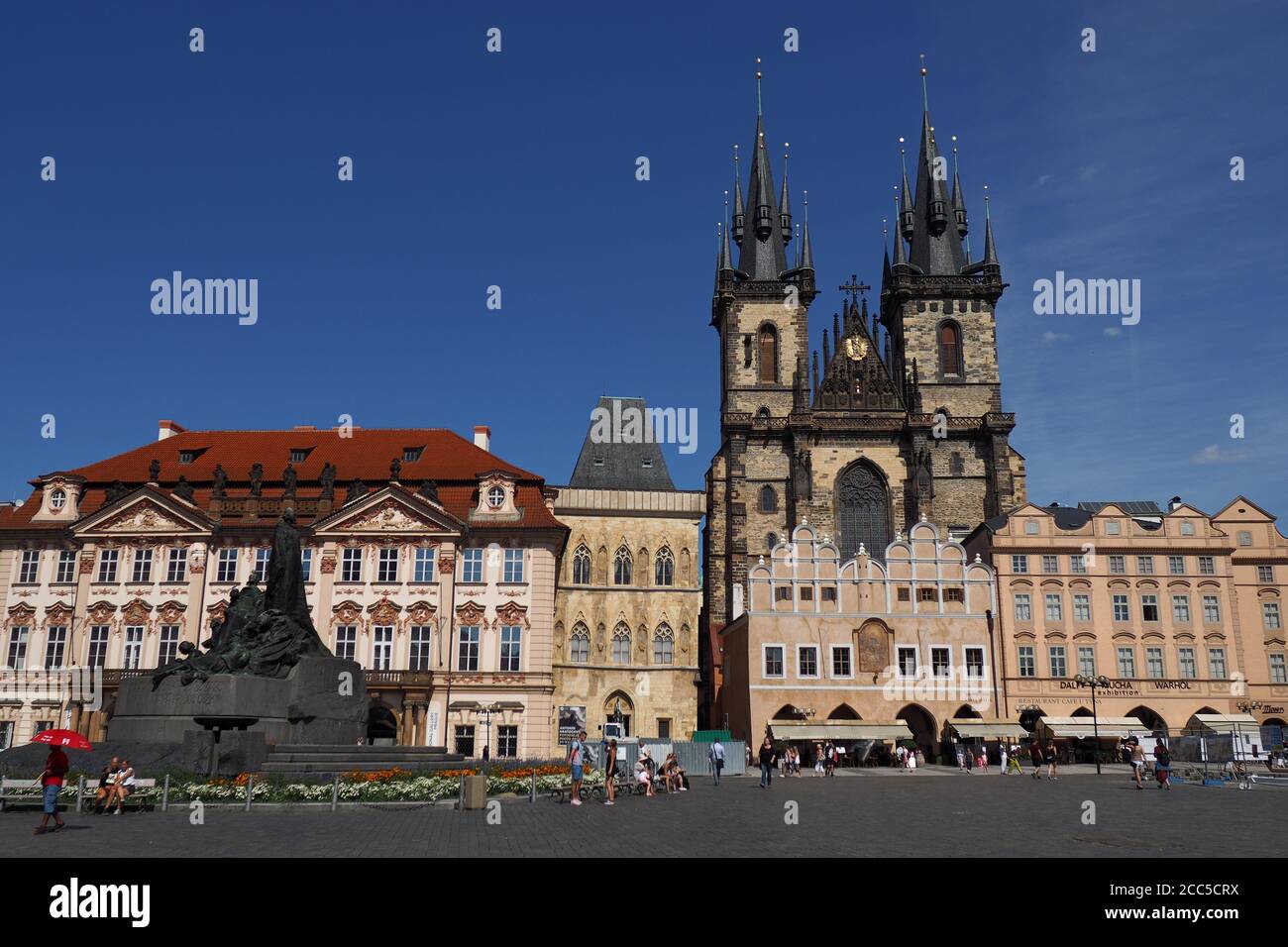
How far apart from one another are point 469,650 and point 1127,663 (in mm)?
30514

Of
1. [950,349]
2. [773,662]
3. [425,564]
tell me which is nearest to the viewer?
[425,564]

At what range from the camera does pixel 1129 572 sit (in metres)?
51.3

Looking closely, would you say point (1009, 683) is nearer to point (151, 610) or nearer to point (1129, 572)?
point (1129, 572)

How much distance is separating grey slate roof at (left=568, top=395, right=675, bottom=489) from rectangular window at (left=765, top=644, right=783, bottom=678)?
50.6 feet

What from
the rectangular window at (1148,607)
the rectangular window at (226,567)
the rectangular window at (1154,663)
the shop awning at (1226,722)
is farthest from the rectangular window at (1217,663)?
the rectangular window at (226,567)

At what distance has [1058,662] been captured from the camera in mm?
Answer: 49938

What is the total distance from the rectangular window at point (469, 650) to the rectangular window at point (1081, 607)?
28106mm

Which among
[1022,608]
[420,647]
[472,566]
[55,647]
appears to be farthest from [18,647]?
[1022,608]

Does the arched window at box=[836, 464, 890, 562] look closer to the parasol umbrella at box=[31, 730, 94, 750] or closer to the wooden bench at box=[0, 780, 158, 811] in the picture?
the wooden bench at box=[0, 780, 158, 811]

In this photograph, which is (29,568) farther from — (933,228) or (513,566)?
(933,228)

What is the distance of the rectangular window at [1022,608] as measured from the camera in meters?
50.4

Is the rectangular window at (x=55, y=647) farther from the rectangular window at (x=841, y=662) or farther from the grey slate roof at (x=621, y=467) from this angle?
the rectangular window at (x=841, y=662)
